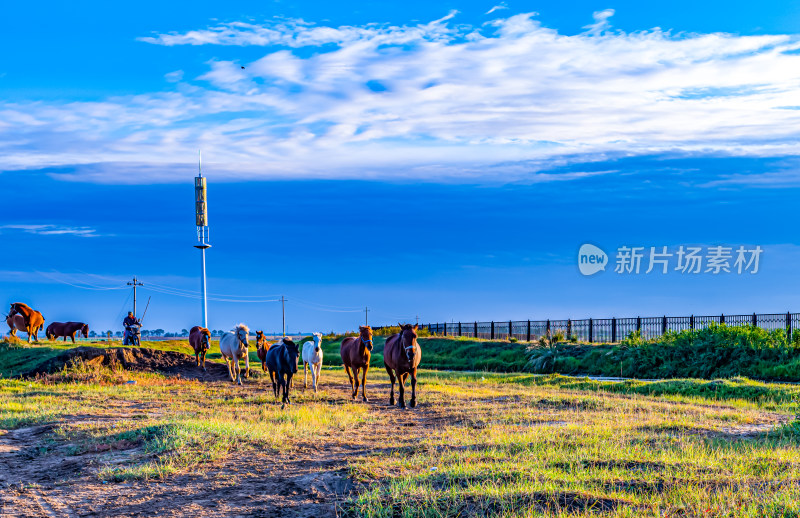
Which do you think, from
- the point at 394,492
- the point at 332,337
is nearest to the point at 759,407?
the point at 394,492

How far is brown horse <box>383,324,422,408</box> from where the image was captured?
18094 mm

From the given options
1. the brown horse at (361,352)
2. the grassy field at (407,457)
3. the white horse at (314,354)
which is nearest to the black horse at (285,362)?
the grassy field at (407,457)

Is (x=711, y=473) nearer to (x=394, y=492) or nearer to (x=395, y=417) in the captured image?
(x=394, y=492)

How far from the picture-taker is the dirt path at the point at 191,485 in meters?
9.20

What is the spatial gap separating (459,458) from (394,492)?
2216 millimetres

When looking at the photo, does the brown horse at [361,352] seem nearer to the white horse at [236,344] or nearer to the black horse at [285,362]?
the black horse at [285,362]

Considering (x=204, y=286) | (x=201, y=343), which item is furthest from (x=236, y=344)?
(x=204, y=286)

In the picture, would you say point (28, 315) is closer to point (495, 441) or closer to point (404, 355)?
point (404, 355)

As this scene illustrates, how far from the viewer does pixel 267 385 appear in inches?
1001

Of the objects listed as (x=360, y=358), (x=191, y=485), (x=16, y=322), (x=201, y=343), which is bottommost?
(x=191, y=485)

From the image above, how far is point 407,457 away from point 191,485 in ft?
11.0

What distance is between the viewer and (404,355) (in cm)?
1878

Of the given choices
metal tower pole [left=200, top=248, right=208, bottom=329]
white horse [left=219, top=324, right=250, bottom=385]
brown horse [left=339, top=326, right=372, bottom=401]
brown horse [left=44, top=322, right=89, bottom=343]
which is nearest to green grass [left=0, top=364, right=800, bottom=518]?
brown horse [left=339, top=326, right=372, bottom=401]

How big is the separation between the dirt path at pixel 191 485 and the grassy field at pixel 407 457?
0.04 m
